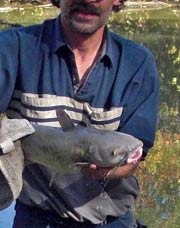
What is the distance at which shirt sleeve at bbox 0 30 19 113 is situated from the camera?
14.7ft

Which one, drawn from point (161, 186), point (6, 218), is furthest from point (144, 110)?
point (161, 186)

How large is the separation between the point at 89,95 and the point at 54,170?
44cm

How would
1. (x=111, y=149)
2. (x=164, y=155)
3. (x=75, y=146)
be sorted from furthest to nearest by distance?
(x=164, y=155), (x=75, y=146), (x=111, y=149)

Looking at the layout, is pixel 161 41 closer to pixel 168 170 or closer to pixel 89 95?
pixel 168 170

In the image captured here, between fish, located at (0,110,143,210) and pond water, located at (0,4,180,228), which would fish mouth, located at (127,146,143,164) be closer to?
fish, located at (0,110,143,210)

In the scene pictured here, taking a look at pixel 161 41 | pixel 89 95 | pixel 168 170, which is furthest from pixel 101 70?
pixel 161 41

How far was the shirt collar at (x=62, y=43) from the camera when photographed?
15.0 feet

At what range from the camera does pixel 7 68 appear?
4504 mm

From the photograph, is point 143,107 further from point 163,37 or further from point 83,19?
point 163,37

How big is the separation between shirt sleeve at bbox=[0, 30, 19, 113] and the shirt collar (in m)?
0.20

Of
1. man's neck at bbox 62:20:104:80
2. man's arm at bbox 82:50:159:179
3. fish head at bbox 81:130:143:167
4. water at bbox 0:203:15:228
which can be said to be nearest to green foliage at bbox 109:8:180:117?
water at bbox 0:203:15:228

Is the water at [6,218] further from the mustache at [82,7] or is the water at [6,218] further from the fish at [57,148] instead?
the mustache at [82,7]

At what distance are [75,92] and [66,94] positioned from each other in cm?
5

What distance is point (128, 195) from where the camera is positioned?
478 cm
